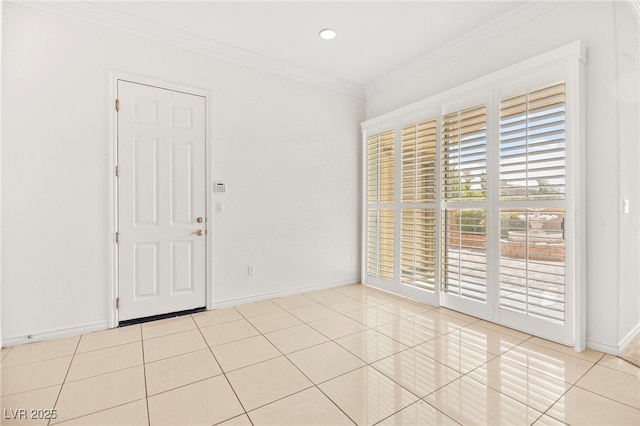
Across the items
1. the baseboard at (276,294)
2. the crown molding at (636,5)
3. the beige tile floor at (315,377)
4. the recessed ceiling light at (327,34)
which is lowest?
the beige tile floor at (315,377)

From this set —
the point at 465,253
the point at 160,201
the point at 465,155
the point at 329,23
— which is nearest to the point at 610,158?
the point at 465,155

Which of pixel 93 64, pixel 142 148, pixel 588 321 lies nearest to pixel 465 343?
pixel 588 321

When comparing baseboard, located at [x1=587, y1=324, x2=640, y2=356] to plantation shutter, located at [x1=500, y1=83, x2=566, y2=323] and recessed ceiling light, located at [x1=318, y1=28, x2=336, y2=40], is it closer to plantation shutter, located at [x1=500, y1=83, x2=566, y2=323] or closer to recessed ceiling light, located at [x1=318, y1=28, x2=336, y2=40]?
plantation shutter, located at [x1=500, y1=83, x2=566, y2=323]

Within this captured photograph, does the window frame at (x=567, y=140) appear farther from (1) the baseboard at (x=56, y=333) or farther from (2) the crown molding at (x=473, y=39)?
(1) the baseboard at (x=56, y=333)

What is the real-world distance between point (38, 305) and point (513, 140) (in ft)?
14.4

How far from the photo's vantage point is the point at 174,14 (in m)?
2.90

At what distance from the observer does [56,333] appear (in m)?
2.69

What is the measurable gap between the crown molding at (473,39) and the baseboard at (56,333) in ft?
14.2

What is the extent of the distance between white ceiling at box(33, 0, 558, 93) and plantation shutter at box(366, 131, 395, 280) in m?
1.08

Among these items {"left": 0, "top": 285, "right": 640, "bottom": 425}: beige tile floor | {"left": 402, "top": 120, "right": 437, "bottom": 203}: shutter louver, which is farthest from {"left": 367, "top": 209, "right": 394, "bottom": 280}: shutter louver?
{"left": 0, "top": 285, "right": 640, "bottom": 425}: beige tile floor

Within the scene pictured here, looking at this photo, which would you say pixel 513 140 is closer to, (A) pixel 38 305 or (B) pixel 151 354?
(B) pixel 151 354

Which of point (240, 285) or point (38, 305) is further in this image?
point (240, 285)

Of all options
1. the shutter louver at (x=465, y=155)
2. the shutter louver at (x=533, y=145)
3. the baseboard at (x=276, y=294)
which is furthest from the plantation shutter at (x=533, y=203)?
the baseboard at (x=276, y=294)

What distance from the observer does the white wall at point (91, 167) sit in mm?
2553
